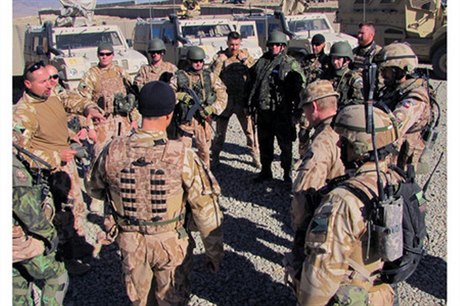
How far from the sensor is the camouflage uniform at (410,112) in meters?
3.53

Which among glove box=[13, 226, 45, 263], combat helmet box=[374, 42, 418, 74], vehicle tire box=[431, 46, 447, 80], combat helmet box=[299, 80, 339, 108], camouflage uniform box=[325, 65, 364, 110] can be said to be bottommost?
glove box=[13, 226, 45, 263]

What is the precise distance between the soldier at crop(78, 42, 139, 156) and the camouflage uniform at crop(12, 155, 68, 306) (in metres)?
2.48

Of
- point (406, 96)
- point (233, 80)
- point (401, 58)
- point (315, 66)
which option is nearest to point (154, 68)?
point (233, 80)

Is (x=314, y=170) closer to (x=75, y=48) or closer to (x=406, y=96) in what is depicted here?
→ (x=406, y=96)

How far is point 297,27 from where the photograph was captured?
1205cm

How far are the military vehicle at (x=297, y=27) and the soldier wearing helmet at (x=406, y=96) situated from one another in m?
7.67

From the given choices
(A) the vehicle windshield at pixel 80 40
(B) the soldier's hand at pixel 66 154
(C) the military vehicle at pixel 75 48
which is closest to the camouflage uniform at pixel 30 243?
(B) the soldier's hand at pixel 66 154

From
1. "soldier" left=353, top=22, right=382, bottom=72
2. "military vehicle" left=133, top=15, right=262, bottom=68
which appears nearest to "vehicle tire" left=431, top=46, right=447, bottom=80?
"military vehicle" left=133, top=15, right=262, bottom=68

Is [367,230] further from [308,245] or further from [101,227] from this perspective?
[101,227]

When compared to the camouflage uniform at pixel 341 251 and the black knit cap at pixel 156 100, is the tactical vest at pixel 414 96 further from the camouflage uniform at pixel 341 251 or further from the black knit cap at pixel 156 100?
the black knit cap at pixel 156 100

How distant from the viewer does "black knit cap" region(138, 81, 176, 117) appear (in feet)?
8.11

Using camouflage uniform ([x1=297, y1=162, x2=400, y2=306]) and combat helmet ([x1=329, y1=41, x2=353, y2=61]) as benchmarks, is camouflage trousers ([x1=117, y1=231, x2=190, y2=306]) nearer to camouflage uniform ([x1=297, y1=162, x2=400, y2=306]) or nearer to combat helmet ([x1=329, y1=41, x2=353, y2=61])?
camouflage uniform ([x1=297, y1=162, x2=400, y2=306])

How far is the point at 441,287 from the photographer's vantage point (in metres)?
3.95

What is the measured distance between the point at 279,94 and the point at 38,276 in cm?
354
